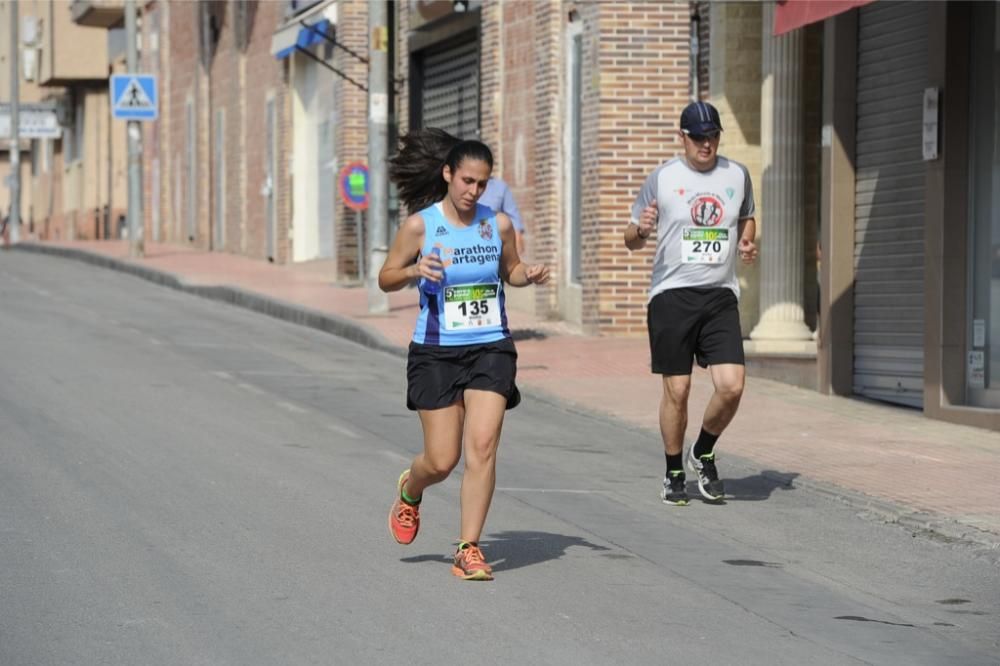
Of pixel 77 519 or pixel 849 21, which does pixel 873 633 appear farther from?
pixel 849 21

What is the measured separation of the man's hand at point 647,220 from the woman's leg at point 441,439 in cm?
237

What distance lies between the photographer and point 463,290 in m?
8.19

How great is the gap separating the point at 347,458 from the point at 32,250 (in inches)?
1386

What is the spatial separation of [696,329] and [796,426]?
13.0 ft

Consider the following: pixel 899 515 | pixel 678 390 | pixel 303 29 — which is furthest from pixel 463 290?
pixel 303 29

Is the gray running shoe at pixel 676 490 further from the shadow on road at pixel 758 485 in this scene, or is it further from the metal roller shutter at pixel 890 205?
the metal roller shutter at pixel 890 205

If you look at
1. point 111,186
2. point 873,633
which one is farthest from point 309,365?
point 111,186

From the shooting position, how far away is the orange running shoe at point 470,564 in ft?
26.1

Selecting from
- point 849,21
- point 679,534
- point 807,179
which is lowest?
point 679,534

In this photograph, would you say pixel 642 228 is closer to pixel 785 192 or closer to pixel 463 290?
pixel 463 290

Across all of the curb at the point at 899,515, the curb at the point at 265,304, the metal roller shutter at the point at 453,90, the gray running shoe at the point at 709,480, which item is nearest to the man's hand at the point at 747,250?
the gray running shoe at the point at 709,480

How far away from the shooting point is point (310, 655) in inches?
255

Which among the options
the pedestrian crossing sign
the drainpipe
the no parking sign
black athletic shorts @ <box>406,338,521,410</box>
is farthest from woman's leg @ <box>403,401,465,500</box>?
the pedestrian crossing sign

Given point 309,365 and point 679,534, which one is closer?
point 679,534
